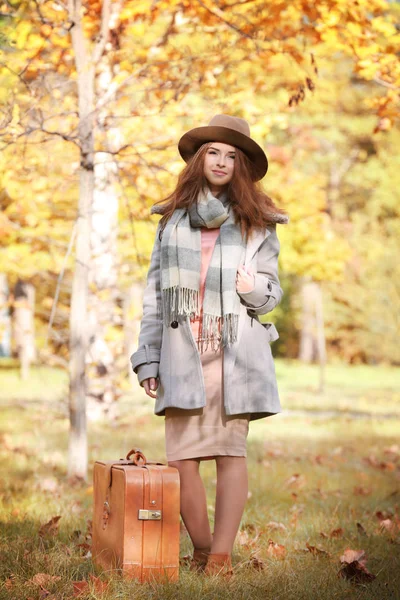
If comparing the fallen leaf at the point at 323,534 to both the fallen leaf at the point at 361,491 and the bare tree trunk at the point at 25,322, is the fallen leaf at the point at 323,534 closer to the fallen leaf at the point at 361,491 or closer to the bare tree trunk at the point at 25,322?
the fallen leaf at the point at 361,491

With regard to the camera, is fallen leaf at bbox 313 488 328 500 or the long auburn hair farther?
fallen leaf at bbox 313 488 328 500

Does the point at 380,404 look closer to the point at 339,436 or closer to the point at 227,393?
the point at 339,436

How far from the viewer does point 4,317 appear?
63.9 feet

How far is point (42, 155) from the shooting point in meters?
6.79

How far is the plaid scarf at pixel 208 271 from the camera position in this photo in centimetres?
349

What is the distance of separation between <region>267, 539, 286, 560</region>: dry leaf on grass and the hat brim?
1.67 m

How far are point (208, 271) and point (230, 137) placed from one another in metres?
0.60

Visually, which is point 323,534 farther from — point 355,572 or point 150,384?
point 150,384

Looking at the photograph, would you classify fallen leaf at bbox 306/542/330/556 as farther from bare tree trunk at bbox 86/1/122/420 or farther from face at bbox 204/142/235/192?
bare tree trunk at bbox 86/1/122/420

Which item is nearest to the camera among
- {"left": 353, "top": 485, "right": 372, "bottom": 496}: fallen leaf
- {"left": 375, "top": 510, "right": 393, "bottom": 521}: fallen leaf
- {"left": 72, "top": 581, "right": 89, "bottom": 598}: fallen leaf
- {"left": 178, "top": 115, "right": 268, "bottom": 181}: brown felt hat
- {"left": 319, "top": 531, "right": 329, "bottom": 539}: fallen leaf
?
{"left": 72, "top": 581, "right": 89, "bottom": 598}: fallen leaf

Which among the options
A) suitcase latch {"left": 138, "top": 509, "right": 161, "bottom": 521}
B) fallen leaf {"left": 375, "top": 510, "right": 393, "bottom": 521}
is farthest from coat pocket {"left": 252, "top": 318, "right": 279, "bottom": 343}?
fallen leaf {"left": 375, "top": 510, "right": 393, "bottom": 521}

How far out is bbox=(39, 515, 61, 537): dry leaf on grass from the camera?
4000 millimetres

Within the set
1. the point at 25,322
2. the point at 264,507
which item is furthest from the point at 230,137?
the point at 25,322

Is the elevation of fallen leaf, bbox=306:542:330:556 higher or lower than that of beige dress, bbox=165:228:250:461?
lower
